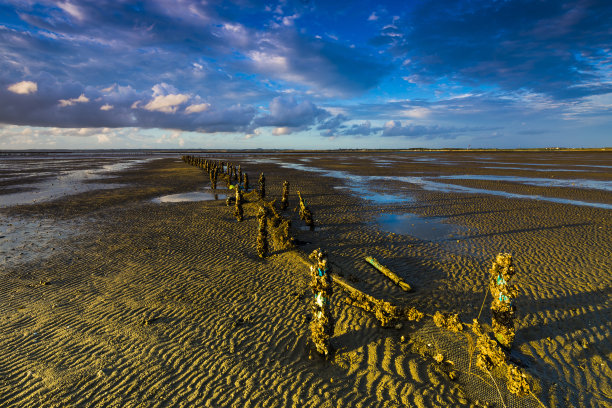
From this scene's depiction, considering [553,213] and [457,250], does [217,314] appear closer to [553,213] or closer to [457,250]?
[457,250]

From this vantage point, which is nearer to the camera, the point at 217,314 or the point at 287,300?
the point at 217,314

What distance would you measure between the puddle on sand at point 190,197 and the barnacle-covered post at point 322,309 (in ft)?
67.1

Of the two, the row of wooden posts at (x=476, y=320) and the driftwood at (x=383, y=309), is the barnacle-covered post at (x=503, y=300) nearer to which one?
the row of wooden posts at (x=476, y=320)

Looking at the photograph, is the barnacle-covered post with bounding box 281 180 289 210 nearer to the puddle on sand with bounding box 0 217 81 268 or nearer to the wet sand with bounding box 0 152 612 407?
the wet sand with bounding box 0 152 612 407

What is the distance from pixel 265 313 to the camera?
8.23 m

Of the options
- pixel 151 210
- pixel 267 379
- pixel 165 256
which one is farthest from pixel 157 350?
pixel 151 210

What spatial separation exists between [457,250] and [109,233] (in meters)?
18.0

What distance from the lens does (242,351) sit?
6.68 m

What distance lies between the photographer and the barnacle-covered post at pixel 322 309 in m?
6.40

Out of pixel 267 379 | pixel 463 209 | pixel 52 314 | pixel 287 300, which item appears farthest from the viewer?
pixel 463 209

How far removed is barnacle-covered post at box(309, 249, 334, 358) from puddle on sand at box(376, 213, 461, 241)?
32.4ft

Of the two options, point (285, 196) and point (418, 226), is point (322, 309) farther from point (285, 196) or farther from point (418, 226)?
point (285, 196)

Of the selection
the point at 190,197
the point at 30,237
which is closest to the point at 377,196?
the point at 190,197

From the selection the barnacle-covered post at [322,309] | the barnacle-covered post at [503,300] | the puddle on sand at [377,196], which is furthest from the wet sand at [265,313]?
the puddle on sand at [377,196]
